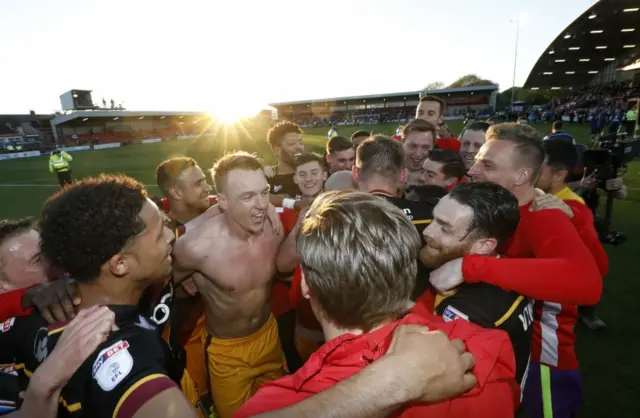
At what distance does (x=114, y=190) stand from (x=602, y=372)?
4.87 m

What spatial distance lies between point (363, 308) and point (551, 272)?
123 cm

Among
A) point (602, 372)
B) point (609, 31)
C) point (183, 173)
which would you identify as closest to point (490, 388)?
point (602, 372)

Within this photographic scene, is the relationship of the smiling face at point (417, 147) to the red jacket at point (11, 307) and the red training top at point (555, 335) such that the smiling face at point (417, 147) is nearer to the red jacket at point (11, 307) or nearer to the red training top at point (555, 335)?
the red training top at point (555, 335)

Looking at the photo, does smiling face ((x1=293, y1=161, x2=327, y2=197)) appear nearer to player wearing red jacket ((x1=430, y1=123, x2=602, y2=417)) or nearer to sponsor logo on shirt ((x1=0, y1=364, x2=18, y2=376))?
player wearing red jacket ((x1=430, y1=123, x2=602, y2=417))

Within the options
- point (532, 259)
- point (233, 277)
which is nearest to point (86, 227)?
point (233, 277)

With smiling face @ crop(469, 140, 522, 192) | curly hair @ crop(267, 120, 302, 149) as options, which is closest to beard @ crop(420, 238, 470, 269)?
smiling face @ crop(469, 140, 522, 192)

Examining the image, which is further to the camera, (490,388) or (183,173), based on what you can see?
(183,173)

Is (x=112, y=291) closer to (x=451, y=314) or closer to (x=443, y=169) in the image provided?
(x=451, y=314)

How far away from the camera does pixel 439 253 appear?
2.11m

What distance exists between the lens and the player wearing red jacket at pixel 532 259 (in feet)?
5.78

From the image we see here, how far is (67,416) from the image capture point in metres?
1.49

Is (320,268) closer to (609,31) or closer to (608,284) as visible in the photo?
(608,284)

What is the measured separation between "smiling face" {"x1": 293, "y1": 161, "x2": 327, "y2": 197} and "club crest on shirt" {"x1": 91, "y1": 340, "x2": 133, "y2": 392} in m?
3.33

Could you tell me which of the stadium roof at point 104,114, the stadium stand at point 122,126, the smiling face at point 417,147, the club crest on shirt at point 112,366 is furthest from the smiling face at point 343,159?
the stadium roof at point 104,114
